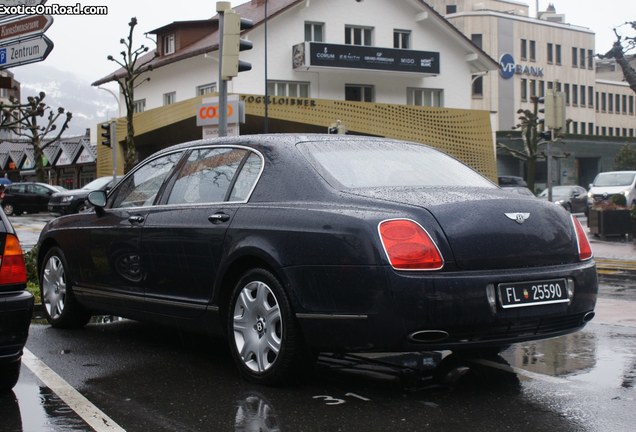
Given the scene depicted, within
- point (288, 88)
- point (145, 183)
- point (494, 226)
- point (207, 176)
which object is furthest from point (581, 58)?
point (494, 226)

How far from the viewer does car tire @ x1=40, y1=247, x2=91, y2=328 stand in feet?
25.1

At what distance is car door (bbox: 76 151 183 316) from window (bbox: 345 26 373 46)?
41.8 metres

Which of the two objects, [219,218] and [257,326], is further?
[219,218]

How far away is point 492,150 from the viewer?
50125 mm

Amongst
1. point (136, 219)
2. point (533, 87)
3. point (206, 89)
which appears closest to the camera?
point (136, 219)

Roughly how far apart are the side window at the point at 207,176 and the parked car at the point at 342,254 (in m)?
0.01

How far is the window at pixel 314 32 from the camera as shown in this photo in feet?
154

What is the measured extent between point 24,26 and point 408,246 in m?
6.28

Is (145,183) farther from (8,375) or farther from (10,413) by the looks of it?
(10,413)

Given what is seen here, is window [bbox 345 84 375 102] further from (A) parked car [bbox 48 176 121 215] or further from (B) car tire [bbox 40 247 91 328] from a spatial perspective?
(B) car tire [bbox 40 247 91 328]

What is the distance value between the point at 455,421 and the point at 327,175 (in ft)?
5.41

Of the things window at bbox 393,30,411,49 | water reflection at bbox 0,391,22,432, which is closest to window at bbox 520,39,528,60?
window at bbox 393,30,411,49

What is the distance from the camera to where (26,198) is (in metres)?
42.6

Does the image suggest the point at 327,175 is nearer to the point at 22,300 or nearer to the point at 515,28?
the point at 22,300
